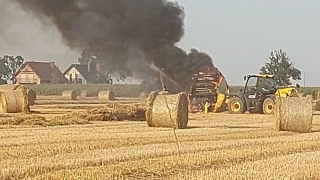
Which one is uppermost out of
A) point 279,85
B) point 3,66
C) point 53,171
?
point 3,66

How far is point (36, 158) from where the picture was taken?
10.5 metres

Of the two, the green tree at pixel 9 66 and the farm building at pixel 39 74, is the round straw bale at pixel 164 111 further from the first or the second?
the green tree at pixel 9 66

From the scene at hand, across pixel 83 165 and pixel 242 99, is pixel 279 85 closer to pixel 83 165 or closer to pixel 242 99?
pixel 242 99

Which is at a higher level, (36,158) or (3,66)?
(3,66)

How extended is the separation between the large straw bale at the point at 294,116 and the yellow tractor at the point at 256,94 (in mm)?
9804

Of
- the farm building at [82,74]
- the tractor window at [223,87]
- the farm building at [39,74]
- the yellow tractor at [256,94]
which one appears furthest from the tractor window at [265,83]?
the farm building at [39,74]

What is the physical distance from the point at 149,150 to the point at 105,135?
131 inches

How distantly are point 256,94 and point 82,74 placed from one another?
6022 cm

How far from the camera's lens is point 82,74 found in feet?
281

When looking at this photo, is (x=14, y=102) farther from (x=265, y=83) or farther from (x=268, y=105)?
(x=265, y=83)

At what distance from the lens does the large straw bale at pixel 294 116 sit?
16594mm

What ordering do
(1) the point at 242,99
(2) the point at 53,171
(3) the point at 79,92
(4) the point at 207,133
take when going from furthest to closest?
(3) the point at 79,92
(1) the point at 242,99
(4) the point at 207,133
(2) the point at 53,171

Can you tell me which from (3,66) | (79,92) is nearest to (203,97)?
(79,92)

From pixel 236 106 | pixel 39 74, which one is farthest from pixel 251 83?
pixel 39 74
